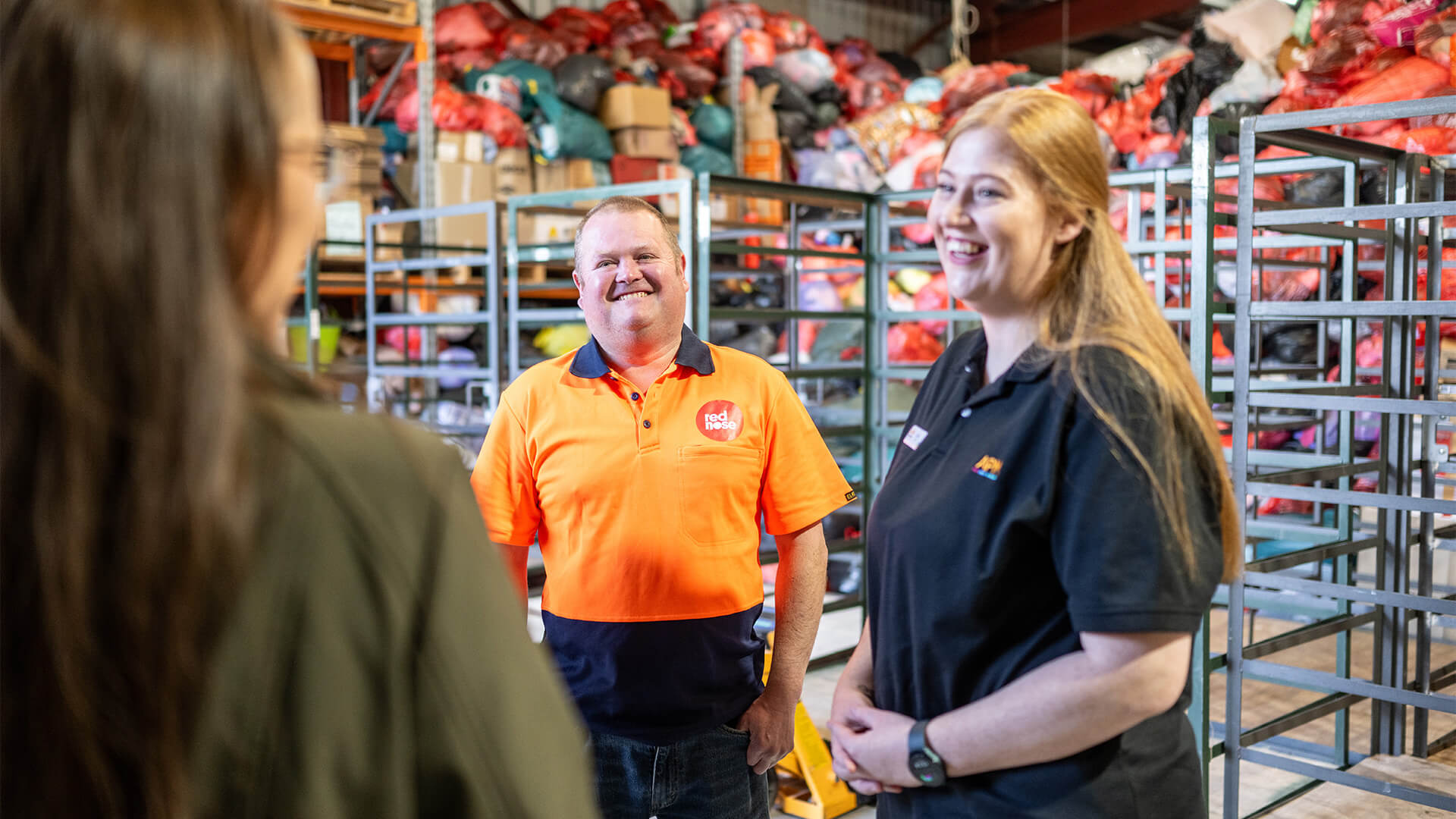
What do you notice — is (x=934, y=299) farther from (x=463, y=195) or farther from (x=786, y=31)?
(x=786, y=31)

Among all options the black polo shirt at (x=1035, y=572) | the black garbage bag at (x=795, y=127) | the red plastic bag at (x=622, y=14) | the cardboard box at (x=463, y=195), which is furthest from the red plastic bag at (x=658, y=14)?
the black polo shirt at (x=1035, y=572)

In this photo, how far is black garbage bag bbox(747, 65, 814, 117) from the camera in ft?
32.7

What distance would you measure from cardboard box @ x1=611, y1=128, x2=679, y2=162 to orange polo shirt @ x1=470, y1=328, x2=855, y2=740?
253 inches

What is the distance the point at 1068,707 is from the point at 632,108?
764cm

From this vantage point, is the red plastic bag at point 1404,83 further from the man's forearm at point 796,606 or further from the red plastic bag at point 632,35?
the red plastic bag at point 632,35

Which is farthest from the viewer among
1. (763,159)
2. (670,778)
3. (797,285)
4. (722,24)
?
(722,24)

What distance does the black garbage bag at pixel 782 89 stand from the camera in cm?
995

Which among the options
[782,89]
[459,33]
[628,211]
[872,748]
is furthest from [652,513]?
[782,89]

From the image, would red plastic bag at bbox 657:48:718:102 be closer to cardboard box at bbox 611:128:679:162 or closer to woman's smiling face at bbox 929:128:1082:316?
cardboard box at bbox 611:128:679:162

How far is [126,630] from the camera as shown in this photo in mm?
558

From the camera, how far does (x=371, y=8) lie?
6.14 meters

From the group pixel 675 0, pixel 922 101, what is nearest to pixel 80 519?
pixel 922 101

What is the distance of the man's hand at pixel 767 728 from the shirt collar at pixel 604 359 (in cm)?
65

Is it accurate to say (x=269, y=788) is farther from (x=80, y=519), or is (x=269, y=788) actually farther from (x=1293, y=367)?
(x=1293, y=367)
